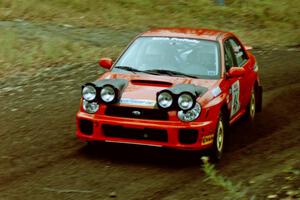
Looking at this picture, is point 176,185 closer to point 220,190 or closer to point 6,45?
point 220,190

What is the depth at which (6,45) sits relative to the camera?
54.6 feet

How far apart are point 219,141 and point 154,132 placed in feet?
3.46

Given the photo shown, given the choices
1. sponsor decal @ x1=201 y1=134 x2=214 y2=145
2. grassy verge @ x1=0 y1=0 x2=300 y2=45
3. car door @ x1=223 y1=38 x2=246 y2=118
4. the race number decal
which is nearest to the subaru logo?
sponsor decal @ x1=201 y1=134 x2=214 y2=145

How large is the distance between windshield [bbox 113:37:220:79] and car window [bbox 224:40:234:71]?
0.20 metres

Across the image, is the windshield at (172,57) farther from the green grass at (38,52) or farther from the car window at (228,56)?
the green grass at (38,52)

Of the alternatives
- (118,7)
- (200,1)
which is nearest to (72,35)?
(118,7)

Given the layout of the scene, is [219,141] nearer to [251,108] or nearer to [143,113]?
[143,113]

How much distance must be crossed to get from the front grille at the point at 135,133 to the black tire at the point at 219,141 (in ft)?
2.43

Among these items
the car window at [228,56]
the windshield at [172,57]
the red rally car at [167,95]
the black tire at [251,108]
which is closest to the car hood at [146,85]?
the red rally car at [167,95]

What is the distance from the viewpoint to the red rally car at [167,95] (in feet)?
27.7

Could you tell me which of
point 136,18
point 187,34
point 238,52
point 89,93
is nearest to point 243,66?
point 238,52

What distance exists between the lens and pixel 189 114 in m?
8.46

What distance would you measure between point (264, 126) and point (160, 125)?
3144 mm

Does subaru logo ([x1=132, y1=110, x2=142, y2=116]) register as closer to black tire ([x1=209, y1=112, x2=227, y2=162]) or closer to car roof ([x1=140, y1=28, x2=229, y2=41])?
black tire ([x1=209, y1=112, x2=227, y2=162])
